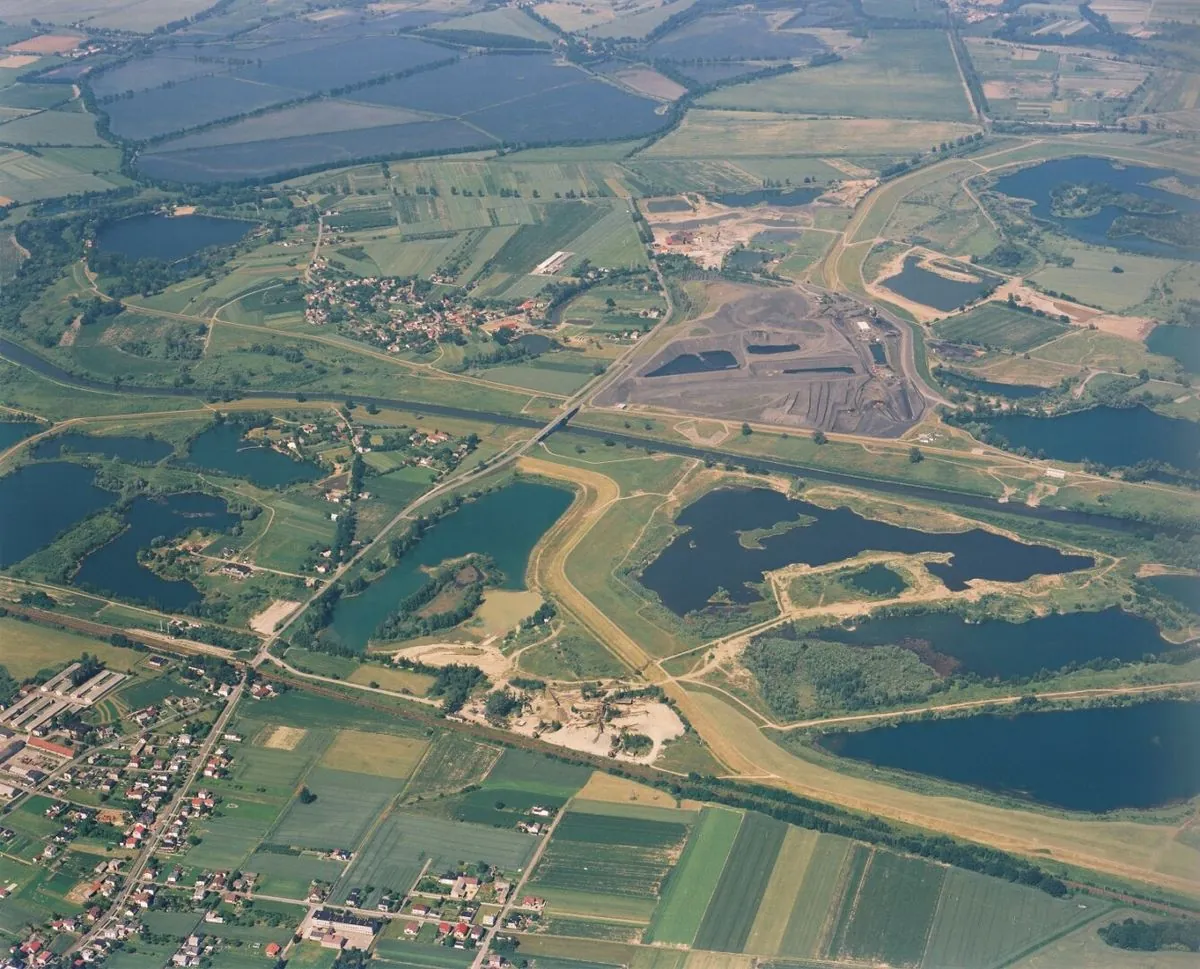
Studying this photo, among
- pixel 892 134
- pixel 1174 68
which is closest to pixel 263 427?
pixel 892 134

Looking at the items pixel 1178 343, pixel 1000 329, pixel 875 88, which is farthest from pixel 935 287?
pixel 875 88

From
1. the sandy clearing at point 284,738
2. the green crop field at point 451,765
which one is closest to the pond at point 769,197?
the green crop field at point 451,765

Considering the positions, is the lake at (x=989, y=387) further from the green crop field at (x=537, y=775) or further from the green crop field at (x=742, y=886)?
the green crop field at (x=537, y=775)

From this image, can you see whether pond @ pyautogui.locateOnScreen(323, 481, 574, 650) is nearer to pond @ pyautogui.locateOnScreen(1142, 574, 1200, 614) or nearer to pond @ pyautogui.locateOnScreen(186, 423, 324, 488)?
pond @ pyautogui.locateOnScreen(186, 423, 324, 488)

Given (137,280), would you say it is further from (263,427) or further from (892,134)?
(892,134)

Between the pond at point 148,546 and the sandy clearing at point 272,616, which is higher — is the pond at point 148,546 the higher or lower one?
the lower one

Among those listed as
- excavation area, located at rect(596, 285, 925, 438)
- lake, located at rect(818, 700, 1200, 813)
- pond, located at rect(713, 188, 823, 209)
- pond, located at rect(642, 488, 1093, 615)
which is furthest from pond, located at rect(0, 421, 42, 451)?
pond, located at rect(713, 188, 823, 209)

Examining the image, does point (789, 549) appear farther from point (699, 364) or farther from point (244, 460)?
point (244, 460)
